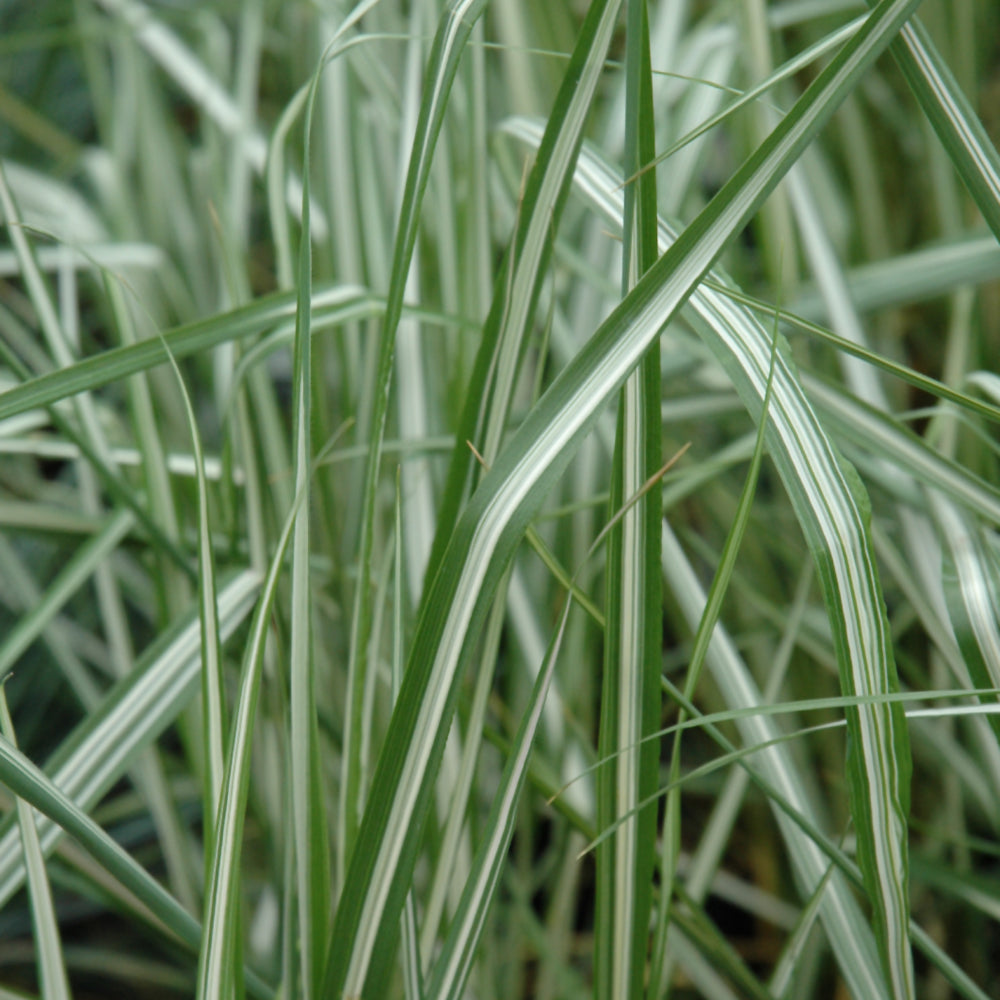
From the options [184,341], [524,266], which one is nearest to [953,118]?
[524,266]

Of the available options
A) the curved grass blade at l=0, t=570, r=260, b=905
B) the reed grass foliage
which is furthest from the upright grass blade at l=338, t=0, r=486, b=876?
the curved grass blade at l=0, t=570, r=260, b=905

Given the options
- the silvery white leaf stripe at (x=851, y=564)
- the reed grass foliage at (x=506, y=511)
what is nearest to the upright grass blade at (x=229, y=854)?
the reed grass foliage at (x=506, y=511)

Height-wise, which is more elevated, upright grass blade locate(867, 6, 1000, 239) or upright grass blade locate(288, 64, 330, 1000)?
upright grass blade locate(867, 6, 1000, 239)

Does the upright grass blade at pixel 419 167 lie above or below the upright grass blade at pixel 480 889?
above

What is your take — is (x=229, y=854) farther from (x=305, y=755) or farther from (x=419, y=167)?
(x=419, y=167)

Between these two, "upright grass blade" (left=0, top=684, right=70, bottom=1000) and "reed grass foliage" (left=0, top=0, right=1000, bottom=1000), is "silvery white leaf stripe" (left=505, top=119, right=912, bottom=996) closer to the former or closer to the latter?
"reed grass foliage" (left=0, top=0, right=1000, bottom=1000)

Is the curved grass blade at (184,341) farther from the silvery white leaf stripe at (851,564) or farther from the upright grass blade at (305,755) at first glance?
the silvery white leaf stripe at (851,564)
